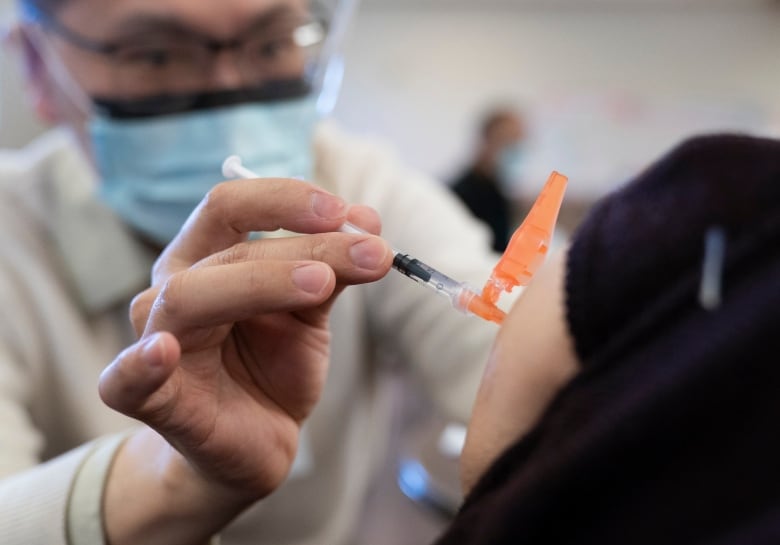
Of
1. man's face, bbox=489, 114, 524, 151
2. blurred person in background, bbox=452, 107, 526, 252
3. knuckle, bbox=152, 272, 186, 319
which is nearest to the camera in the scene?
knuckle, bbox=152, 272, 186, 319

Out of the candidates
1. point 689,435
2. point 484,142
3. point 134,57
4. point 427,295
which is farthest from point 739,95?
point 689,435

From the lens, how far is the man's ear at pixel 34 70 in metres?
0.90

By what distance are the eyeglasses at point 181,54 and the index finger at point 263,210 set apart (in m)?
0.46

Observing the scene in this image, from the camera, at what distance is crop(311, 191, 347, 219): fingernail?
463mm

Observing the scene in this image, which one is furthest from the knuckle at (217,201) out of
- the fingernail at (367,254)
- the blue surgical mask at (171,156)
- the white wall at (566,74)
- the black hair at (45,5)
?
the white wall at (566,74)

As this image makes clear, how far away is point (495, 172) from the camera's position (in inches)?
123

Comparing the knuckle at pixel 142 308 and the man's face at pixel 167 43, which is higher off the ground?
the man's face at pixel 167 43

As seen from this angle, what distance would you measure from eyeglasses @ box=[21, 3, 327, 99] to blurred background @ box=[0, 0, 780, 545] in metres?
2.56

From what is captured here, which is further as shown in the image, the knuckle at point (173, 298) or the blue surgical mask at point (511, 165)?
the blue surgical mask at point (511, 165)

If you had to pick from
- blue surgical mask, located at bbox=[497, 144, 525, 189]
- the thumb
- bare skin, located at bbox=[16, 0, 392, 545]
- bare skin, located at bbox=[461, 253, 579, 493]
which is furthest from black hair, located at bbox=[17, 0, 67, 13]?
blue surgical mask, located at bbox=[497, 144, 525, 189]

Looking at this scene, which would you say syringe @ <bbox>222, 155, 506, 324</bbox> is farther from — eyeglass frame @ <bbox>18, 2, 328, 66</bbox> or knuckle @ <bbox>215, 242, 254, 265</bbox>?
eyeglass frame @ <bbox>18, 2, 328, 66</bbox>

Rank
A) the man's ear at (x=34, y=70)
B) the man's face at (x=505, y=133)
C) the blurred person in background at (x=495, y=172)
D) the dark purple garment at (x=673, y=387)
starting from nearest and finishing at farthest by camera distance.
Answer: the dark purple garment at (x=673, y=387) < the man's ear at (x=34, y=70) < the blurred person in background at (x=495, y=172) < the man's face at (x=505, y=133)

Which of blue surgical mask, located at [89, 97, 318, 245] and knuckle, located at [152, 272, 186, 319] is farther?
blue surgical mask, located at [89, 97, 318, 245]

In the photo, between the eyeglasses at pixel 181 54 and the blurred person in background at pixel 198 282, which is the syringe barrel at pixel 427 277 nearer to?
the blurred person in background at pixel 198 282
